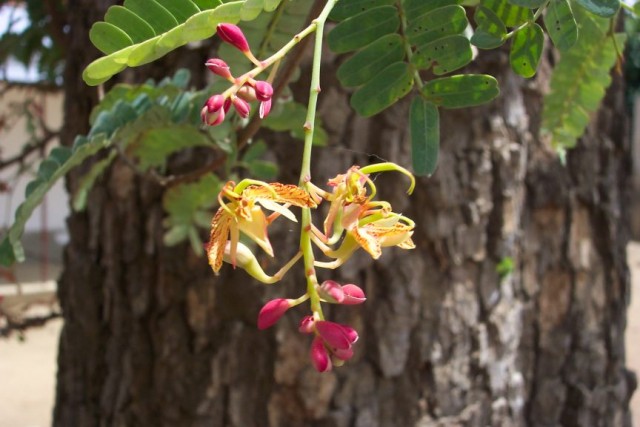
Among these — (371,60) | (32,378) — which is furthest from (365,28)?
(32,378)

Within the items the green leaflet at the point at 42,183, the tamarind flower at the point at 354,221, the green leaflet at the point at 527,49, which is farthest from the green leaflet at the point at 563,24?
the green leaflet at the point at 42,183

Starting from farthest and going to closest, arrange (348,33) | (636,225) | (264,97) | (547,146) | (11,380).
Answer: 1. (636,225)
2. (11,380)
3. (547,146)
4. (348,33)
5. (264,97)

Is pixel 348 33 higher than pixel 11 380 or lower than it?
higher

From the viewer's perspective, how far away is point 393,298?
3.59 feet

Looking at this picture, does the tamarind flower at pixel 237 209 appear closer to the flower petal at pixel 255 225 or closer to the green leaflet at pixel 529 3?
the flower petal at pixel 255 225

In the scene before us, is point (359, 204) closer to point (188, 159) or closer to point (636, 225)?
point (188, 159)

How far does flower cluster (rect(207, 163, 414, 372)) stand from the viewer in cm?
35

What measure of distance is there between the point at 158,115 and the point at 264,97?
35 cm

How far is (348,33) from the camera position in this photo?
50 cm

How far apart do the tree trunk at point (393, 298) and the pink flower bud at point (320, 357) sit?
2.28 ft

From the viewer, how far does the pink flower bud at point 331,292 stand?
13.9 inches

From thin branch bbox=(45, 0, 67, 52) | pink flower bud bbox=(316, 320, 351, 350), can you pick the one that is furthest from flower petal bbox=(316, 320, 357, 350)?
thin branch bbox=(45, 0, 67, 52)

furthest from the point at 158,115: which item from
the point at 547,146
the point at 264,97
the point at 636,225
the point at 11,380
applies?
the point at 636,225

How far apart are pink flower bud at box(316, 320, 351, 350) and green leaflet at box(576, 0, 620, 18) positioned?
0.74 ft
